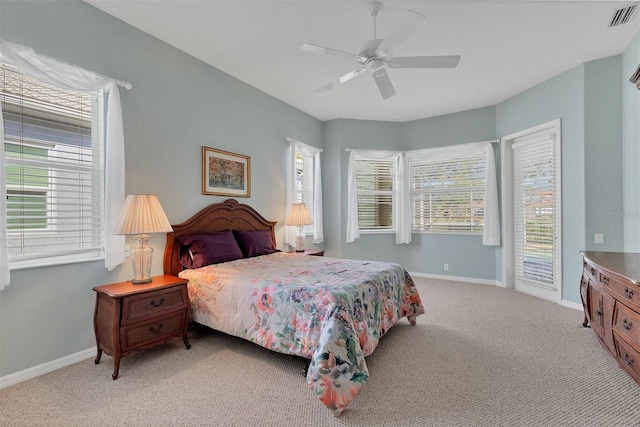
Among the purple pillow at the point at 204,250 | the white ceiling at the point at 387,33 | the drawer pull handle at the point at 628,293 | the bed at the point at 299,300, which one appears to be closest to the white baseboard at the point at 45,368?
the bed at the point at 299,300

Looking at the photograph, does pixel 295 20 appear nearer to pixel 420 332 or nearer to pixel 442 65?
pixel 442 65

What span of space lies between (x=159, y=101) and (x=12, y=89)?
1.07m

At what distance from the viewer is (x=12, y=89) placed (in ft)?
7.16

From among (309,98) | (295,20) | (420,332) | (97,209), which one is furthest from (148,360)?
(309,98)

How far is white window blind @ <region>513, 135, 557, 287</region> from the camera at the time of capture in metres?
4.10

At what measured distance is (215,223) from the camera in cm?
356

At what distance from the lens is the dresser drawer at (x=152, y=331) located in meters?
2.25

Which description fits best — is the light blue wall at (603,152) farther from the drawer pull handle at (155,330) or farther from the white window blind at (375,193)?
the drawer pull handle at (155,330)

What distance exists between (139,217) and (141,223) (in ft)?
0.18

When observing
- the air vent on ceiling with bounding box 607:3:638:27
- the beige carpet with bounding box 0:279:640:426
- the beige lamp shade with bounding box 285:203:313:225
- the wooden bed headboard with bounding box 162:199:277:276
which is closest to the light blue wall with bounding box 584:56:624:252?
the air vent on ceiling with bounding box 607:3:638:27

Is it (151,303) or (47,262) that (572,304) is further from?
(47,262)

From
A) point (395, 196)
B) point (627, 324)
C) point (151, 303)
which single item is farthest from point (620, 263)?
point (151, 303)

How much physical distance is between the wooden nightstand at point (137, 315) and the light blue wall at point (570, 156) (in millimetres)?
4439

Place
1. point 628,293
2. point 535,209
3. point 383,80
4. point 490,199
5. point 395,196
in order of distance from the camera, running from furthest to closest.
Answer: point 395,196 → point 490,199 → point 535,209 → point 383,80 → point 628,293
